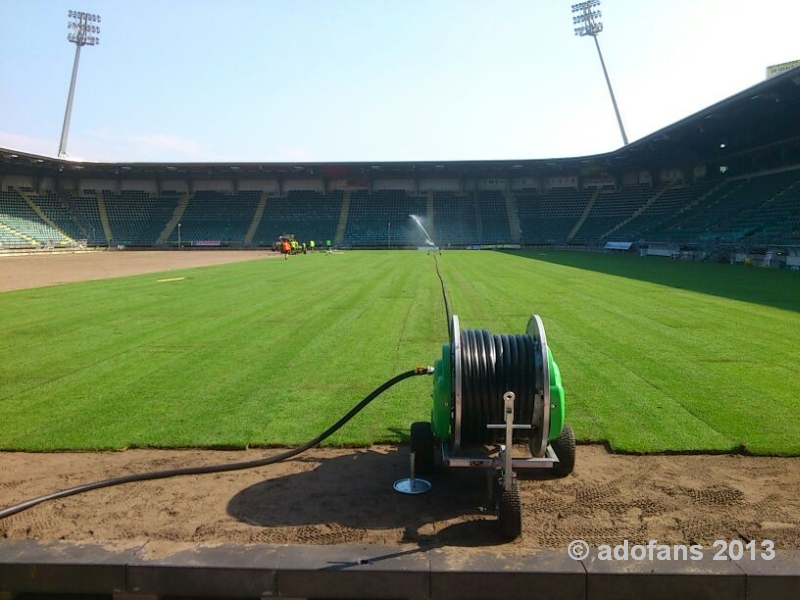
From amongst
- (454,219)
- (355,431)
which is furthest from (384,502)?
(454,219)

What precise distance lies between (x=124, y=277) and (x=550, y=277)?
1987cm

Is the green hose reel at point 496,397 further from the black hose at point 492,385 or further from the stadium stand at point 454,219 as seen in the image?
the stadium stand at point 454,219

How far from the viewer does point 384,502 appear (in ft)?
15.8

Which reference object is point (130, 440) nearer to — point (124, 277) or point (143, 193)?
point (124, 277)

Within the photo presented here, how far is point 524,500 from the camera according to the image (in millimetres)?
4883

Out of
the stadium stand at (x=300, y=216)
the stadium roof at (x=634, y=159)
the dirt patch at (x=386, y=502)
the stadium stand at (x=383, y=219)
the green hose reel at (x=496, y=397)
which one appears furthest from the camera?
the stadium stand at (x=300, y=216)

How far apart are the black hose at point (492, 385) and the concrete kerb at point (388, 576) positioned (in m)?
1.11

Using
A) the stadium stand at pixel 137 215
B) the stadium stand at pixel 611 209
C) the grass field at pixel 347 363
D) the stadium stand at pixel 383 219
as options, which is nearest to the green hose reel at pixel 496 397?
the grass field at pixel 347 363

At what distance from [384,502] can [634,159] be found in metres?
65.2

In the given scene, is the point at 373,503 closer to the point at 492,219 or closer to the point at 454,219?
the point at 454,219

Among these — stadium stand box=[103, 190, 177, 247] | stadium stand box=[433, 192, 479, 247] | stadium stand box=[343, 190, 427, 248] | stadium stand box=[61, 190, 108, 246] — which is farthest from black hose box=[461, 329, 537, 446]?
stadium stand box=[61, 190, 108, 246]

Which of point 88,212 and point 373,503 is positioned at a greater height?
point 88,212

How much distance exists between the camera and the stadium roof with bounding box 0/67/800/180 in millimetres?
38312

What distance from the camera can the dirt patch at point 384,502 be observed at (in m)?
4.29
